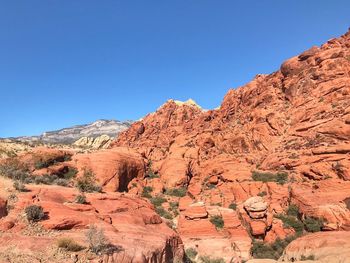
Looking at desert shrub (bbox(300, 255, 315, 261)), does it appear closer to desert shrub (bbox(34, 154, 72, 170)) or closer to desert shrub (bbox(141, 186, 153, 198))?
desert shrub (bbox(34, 154, 72, 170))

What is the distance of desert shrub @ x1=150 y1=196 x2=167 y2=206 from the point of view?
4162cm

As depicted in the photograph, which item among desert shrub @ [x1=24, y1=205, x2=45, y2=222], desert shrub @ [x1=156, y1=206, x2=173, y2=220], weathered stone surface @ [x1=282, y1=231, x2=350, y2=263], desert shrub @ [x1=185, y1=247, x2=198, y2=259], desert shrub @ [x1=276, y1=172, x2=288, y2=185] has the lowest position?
desert shrub @ [x1=185, y1=247, x2=198, y2=259]

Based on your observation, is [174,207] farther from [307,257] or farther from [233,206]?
[307,257]

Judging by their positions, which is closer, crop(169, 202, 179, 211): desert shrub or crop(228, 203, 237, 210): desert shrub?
crop(228, 203, 237, 210): desert shrub

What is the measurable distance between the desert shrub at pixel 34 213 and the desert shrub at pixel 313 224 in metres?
23.1

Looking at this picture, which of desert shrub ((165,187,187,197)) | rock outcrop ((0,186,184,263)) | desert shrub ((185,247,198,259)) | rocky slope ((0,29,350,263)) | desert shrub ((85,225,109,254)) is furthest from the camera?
desert shrub ((165,187,187,197))

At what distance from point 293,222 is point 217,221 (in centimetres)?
665

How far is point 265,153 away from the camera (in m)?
51.0

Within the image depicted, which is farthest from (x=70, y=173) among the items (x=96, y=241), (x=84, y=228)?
(x=96, y=241)


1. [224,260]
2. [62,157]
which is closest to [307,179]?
[224,260]

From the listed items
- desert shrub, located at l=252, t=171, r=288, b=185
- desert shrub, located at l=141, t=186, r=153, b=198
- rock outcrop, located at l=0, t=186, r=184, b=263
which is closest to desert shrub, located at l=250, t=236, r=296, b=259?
desert shrub, located at l=252, t=171, r=288, b=185

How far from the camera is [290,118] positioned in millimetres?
53469

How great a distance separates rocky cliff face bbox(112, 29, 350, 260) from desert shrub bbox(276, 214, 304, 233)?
2.47 ft

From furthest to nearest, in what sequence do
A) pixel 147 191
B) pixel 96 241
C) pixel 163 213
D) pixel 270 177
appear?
pixel 147 191, pixel 270 177, pixel 163 213, pixel 96 241
